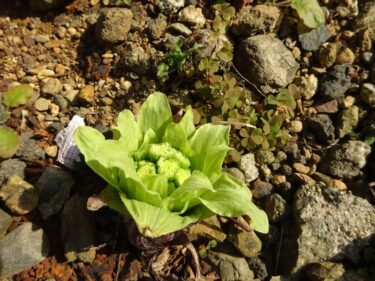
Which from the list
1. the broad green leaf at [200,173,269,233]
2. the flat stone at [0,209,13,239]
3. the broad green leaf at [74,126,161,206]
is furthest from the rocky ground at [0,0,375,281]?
the broad green leaf at [74,126,161,206]

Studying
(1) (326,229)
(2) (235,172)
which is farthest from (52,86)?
(1) (326,229)

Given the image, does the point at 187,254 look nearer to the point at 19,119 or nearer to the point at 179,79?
the point at 179,79

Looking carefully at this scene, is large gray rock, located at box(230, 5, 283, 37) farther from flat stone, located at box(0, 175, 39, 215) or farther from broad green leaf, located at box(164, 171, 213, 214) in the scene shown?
flat stone, located at box(0, 175, 39, 215)

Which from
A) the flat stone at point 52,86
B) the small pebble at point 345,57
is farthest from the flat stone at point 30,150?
the small pebble at point 345,57

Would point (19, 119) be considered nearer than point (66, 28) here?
Yes

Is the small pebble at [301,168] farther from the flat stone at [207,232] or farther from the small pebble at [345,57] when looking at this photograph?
the small pebble at [345,57]

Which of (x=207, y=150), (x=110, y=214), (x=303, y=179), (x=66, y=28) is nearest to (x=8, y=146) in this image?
(x=110, y=214)
